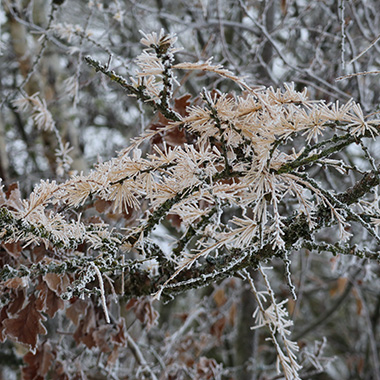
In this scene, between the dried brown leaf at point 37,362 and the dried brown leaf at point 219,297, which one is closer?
the dried brown leaf at point 37,362

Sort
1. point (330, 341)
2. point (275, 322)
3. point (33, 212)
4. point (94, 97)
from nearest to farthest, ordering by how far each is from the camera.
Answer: point (33, 212) → point (275, 322) → point (94, 97) → point (330, 341)

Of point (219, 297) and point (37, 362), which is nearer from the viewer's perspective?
point (37, 362)

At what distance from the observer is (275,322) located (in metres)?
0.68

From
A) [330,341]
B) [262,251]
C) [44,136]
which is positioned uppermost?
[44,136]

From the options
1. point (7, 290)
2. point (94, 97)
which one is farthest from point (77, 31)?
point (94, 97)

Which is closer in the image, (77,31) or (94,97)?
(77,31)

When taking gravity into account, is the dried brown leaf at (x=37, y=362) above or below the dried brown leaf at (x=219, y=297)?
below

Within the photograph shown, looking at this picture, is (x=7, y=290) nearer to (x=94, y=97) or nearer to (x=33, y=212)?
(x=33, y=212)

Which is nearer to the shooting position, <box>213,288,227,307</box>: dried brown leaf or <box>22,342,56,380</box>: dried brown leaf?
<box>22,342,56,380</box>: dried brown leaf

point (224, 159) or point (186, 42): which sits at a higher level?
point (186, 42)

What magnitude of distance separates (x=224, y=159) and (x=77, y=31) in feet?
2.21

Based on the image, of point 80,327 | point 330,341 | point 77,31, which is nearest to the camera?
point 80,327

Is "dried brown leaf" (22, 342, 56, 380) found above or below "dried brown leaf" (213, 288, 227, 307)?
below

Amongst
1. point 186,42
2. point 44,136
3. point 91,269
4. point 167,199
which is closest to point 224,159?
point 167,199
